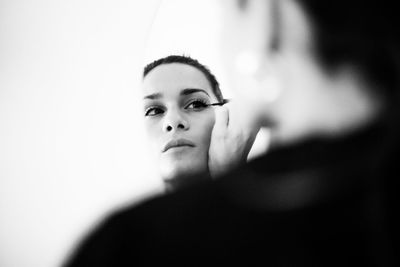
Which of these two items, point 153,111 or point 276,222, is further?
point 153,111

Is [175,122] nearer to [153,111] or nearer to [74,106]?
[153,111]

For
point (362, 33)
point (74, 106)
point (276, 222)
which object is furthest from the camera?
point (74, 106)

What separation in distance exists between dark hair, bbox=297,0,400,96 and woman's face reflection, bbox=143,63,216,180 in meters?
0.37

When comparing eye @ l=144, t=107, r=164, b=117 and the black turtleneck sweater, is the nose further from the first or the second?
the black turtleneck sweater

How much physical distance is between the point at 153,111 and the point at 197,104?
Answer: 101mm

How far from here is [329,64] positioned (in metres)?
0.51

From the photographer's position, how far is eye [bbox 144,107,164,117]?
868 mm

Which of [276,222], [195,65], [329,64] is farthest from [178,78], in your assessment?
[276,222]

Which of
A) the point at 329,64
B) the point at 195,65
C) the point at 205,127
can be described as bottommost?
the point at 329,64

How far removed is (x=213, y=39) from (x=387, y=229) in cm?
57

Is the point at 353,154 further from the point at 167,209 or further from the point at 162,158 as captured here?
the point at 162,158

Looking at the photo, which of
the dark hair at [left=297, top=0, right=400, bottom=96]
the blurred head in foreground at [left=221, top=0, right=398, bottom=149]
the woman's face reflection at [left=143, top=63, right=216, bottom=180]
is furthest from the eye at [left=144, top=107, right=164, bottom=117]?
the dark hair at [left=297, top=0, right=400, bottom=96]

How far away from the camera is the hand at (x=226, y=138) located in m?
0.84

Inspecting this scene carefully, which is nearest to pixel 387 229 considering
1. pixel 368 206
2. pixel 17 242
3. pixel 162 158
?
pixel 368 206
